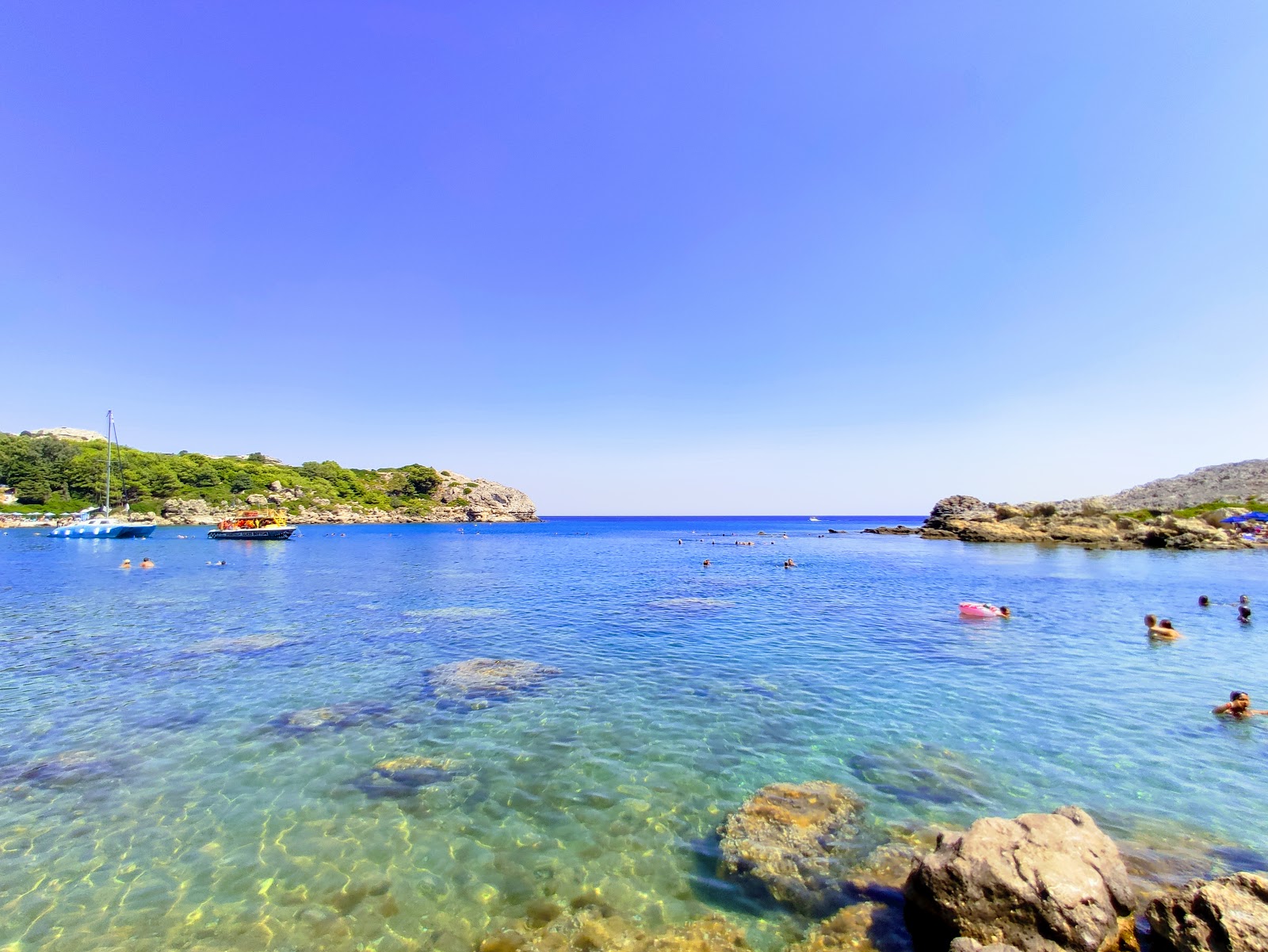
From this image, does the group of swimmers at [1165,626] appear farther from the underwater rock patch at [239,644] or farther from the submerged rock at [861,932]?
the underwater rock patch at [239,644]

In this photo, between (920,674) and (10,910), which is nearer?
(10,910)

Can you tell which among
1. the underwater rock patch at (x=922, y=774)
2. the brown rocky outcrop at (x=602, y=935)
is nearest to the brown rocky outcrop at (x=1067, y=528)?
the underwater rock patch at (x=922, y=774)

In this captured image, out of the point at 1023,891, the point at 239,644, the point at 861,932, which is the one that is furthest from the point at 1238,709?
the point at 239,644

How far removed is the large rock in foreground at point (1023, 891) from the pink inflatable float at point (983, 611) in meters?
24.7

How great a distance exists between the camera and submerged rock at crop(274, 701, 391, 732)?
13859mm

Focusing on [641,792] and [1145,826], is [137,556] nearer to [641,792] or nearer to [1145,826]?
[641,792]

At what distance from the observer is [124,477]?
137m

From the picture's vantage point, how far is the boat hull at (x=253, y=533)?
86.2 m

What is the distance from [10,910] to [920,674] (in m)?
21.8

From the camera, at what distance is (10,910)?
7.41 meters

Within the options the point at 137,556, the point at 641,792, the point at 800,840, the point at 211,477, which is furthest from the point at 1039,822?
the point at 211,477

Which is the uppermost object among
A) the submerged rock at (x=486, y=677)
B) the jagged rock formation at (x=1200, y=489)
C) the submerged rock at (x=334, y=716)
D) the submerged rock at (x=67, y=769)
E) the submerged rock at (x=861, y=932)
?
the jagged rock formation at (x=1200, y=489)

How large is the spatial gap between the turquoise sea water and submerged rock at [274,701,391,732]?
145mm

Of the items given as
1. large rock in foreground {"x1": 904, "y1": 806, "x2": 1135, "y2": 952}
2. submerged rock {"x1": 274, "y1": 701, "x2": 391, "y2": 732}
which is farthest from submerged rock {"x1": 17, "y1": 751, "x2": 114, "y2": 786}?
large rock in foreground {"x1": 904, "y1": 806, "x2": 1135, "y2": 952}
